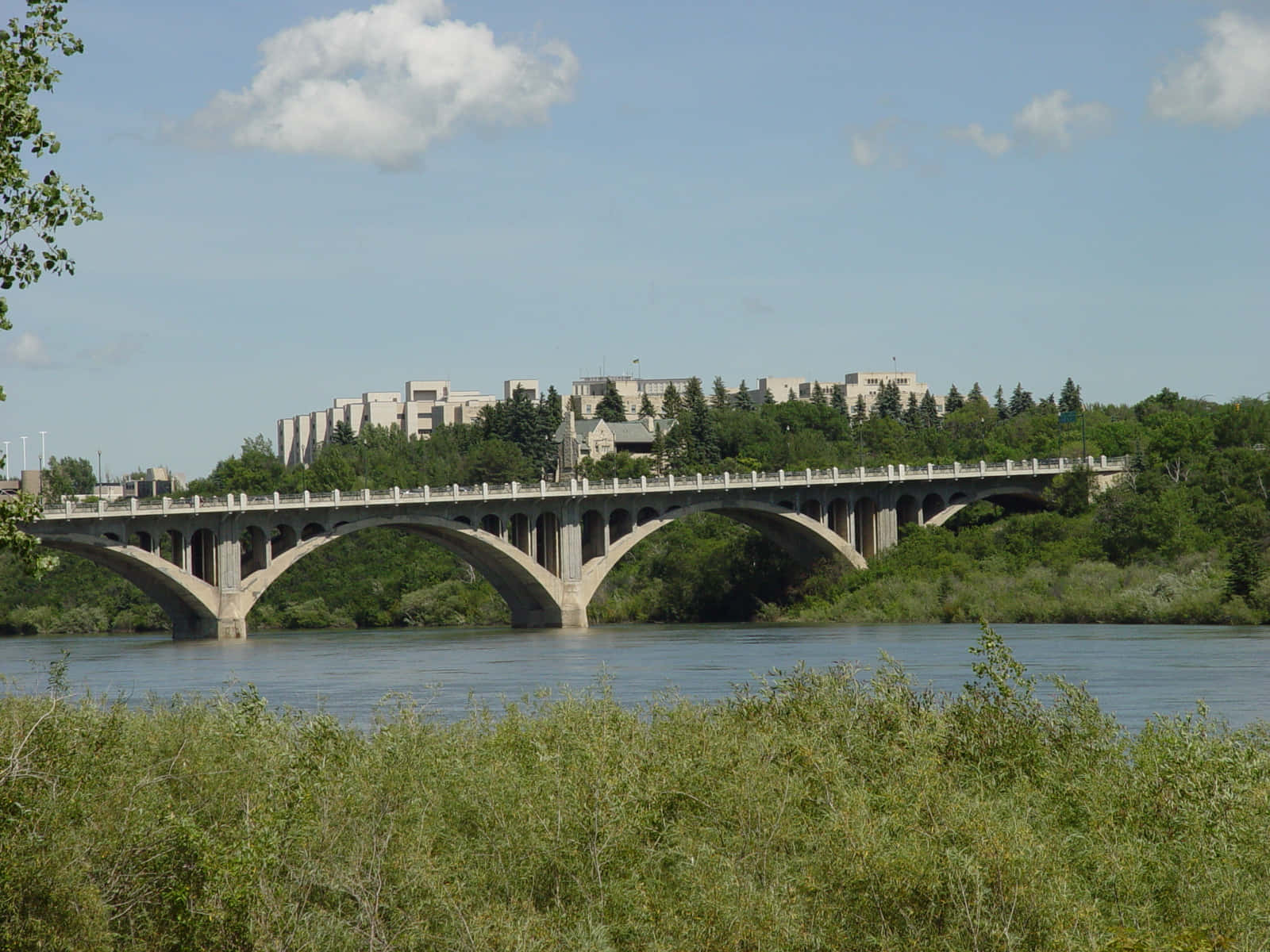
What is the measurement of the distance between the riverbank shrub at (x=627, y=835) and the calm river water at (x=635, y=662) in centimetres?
885

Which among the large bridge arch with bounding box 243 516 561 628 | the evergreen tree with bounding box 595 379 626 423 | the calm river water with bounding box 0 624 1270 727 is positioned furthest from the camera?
the evergreen tree with bounding box 595 379 626 423

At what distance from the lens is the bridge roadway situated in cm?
5916

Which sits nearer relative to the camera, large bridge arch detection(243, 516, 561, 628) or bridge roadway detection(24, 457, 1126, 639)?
bridge roadway detection(24, 457, 1126, 639)

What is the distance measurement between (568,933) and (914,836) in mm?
2870

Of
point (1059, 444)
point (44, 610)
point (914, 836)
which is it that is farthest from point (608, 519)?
point (914, 836)

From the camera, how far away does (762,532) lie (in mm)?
78812

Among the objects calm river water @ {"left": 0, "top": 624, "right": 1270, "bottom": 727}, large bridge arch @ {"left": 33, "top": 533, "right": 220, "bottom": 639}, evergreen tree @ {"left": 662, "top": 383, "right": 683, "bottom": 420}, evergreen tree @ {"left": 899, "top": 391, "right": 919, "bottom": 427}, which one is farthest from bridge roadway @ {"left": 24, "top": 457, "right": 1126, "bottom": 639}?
evergreen tree @ {"left": 662, "top": 383, "right": 683, "bottom": 420}

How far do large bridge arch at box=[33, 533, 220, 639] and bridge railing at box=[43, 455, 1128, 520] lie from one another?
108 centimetres

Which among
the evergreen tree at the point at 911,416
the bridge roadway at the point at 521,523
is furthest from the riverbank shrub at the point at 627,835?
the evergreen tree at the point at 911,416

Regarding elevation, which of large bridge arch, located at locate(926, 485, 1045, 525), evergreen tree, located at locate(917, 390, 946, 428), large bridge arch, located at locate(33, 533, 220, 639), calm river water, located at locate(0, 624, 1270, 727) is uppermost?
evergreen tree, located at locate(917, 390, 946, 428)

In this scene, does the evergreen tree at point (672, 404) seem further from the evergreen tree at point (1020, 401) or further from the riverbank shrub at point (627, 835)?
the riverbank shrub at point (627, 835)

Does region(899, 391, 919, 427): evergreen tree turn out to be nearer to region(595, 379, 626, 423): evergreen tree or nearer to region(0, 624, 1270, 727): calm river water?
region(595, 379, 626, 423): evergreen tree

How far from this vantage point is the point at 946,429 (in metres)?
131

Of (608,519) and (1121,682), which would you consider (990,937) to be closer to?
(1121,682)
